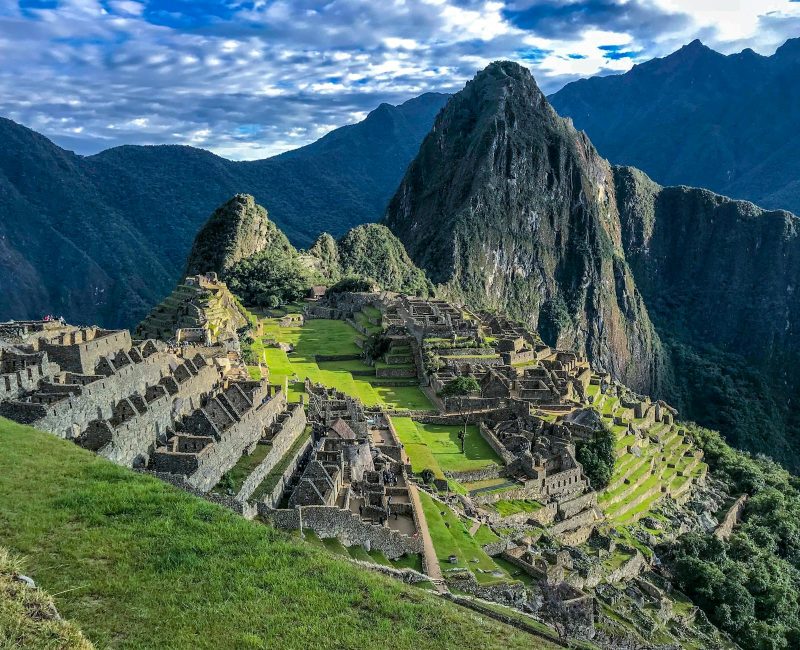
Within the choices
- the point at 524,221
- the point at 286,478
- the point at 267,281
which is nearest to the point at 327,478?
the point at 286,478

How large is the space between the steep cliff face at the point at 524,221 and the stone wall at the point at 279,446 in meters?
111

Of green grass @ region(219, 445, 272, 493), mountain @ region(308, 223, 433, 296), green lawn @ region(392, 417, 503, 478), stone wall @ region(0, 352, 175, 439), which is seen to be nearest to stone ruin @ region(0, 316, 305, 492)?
stone wall @ region(0, 352, 175, 439)

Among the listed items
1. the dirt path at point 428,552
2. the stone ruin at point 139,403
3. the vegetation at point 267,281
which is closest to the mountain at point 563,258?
the vegetation at point 267,281

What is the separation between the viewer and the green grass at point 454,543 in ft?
68.8

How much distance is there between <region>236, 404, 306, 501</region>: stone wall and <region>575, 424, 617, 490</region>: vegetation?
1519cm

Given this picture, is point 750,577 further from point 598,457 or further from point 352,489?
point 352,489

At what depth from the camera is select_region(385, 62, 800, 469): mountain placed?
145 m

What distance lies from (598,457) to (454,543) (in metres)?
15.8

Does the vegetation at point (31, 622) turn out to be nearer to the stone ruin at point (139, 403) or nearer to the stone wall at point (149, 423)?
the stone wall at point (149, 423)

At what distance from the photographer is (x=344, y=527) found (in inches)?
725

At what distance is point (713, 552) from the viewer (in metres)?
33.9

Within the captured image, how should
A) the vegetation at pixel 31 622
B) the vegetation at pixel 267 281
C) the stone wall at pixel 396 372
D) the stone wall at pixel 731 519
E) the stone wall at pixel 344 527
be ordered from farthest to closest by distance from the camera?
the vegetation at pixel 267 281, the stone wall at pixel 396 372, the stone wall at pixel 731 519, the stone wall at pixel 344 527, the vegetation at pixel 31 622

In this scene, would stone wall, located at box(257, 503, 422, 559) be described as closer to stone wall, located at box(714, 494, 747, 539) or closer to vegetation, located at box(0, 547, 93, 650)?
vegetation, located at box(0, 547, 93, 650)

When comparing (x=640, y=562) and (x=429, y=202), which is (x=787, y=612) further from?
(x=429, y=202)
